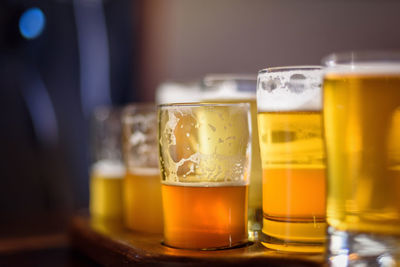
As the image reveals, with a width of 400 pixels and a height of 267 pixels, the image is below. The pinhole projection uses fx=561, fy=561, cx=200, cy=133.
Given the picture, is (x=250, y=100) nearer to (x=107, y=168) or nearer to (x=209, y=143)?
(x=209, y=143)

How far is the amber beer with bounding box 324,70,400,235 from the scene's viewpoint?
0.65m

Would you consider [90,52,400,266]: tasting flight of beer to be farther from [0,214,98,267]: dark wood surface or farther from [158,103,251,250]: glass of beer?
[0,214,98,267]: dark wood surface

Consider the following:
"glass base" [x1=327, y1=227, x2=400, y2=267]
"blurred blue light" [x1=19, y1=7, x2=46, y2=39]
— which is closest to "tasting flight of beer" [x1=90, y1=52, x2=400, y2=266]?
"glass base" [x1=327, y1=227, x2=400, y2=267]

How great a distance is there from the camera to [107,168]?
1.20m

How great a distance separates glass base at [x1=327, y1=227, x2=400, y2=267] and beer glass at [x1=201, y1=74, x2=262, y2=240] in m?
0.17

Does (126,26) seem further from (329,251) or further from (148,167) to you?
(329,251)

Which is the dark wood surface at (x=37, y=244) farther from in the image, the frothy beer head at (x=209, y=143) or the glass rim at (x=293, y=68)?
the glass rim at (x=293, y=68)

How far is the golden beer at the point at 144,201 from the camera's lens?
965 mm

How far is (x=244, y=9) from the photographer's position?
70.0 inches

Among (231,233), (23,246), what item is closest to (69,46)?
(23,246)

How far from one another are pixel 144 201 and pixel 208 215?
249 mm

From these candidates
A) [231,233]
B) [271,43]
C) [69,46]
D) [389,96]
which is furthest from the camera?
[69,46]

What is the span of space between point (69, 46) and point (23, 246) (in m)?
0.99

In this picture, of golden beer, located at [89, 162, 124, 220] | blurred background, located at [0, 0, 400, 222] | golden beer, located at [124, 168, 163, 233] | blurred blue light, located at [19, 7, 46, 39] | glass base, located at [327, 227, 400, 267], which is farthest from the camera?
blurred blue light, located at [19, 7, 46, 39]
